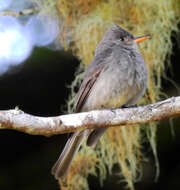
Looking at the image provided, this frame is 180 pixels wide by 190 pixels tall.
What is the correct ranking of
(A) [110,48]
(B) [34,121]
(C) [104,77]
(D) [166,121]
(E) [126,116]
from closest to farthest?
(B) [34,121] → (E) [126,116] → (C) [104,77] → (A) [110,48] → (D) [166,121]

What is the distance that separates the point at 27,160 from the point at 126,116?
1.81 m

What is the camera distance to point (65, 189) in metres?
4.95

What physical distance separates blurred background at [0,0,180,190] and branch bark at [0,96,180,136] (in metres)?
1.46

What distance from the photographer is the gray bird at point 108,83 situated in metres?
4.57

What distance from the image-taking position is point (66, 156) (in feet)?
14.7

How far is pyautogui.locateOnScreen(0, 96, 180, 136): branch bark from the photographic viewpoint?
3.41 metres

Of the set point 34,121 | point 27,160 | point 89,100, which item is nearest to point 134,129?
point 89,100

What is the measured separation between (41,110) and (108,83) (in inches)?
43.5

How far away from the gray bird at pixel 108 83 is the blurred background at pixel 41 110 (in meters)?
0.67

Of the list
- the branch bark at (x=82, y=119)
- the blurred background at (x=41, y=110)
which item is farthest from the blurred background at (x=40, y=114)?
the branch bark at (x=82, y=119)

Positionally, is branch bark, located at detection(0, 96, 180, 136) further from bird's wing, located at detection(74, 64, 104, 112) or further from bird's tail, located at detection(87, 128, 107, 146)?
bird's wing, located at detection(74, 64, 104, 112)

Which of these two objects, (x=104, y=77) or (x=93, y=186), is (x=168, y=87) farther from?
(x=93, y=186)

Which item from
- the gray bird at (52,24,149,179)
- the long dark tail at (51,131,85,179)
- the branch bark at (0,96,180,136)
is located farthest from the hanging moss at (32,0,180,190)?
the branch bark at (0,96,180,136)

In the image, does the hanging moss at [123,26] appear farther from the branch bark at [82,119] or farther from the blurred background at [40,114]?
the branch bark at [82,119]
